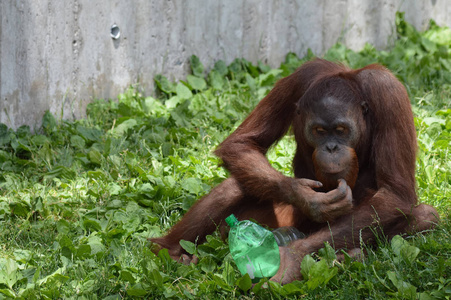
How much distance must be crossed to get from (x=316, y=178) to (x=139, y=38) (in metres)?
2.98

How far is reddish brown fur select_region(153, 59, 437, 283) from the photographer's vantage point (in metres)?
3.26

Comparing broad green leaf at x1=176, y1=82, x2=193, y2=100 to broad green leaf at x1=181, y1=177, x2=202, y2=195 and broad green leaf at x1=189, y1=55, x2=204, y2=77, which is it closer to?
broad green leaf at x1=189, y1=55, x2=204, y2=77

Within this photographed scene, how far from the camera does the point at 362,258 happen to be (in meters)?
3.13

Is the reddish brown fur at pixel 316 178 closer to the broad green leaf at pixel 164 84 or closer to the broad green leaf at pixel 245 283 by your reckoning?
the broad green leaf at pixel 245 283

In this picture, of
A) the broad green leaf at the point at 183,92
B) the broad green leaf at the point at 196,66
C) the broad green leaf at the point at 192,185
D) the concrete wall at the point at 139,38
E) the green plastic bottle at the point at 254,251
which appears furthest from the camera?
the broad green leaf at the point at 196,66

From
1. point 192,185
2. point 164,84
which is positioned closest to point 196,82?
point 164,84

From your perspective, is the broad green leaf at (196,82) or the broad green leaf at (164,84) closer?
the broad green leaf at (164,84)

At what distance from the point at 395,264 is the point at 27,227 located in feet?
6.99

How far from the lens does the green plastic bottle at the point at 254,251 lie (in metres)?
3.12

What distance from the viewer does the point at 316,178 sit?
11.3 ft

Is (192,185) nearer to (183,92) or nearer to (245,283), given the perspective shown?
(245,283)

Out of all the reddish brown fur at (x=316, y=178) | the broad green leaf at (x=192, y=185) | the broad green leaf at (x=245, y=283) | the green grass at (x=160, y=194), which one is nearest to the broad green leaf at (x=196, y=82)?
the green grass at (x=160, y=194)

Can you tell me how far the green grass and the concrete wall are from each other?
16cm

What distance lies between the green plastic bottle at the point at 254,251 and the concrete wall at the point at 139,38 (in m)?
2.55
